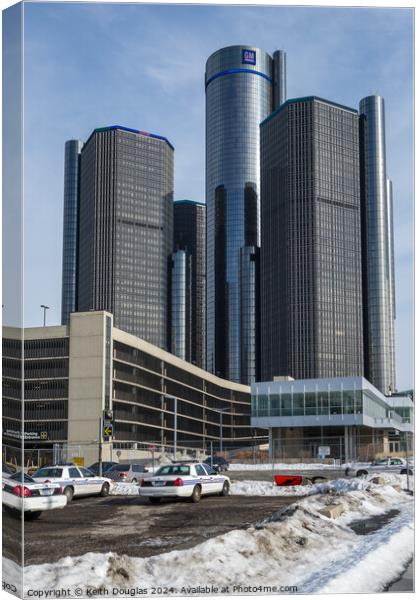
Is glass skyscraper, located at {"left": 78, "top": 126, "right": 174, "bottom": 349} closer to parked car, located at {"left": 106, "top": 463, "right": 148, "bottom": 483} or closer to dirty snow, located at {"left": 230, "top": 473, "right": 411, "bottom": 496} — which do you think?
dirty snow, located at {"left": 230, "top": 473, "right": 411, "bottom": 496}

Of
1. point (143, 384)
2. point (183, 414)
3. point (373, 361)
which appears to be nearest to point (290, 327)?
point (373, 361)

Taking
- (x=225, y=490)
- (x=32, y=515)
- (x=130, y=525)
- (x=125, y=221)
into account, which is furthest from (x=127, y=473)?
(x=125, y=221)

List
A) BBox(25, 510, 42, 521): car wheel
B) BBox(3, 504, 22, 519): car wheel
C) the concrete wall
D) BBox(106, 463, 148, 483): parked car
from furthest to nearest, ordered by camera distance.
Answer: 1. the concrete wall
2. BBox(106, 463, 148, 483): parked car
3. BBox(25, 510, 42, 521): car wheel
4. BBox(3, 504, 22, 519): car wheel

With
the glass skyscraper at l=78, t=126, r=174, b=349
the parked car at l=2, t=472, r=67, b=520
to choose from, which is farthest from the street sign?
the glass skyscraper at l=78, t=126, r=174, b=349

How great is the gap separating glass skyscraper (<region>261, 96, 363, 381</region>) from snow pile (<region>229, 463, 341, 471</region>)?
17155mm

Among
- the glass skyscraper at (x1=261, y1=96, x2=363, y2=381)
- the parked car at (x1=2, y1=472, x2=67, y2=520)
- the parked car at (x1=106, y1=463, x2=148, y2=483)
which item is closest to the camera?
the parked car at (x1=2, y1=472, x2=67, y2=520)

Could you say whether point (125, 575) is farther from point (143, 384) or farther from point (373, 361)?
point (373, 361)

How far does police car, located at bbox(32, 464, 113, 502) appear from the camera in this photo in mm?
32969

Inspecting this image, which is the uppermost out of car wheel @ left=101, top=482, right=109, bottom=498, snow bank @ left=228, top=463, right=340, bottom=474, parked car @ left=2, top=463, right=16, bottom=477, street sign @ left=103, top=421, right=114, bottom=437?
street sign @ left=103, top=421, right=114, bottom=437

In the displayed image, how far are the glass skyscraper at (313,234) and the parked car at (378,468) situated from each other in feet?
52.1

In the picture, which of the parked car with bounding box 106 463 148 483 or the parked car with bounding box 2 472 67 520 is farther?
the parked car with bounding box 106 463 148 483

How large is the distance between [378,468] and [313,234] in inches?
1819

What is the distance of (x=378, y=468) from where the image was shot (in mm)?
45312

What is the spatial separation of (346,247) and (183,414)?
61.1 meters
